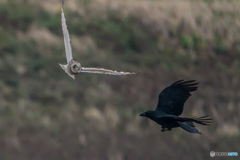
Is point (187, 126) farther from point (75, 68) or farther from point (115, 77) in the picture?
point (115, 77)

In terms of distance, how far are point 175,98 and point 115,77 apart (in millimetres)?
7491

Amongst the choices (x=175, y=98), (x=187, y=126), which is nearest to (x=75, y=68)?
(x=175, y=98)

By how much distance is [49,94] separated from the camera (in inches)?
501

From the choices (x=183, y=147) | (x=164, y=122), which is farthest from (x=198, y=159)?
(x=164, y=122)

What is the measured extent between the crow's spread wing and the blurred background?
471 centimetres

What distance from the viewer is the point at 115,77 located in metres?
13.9

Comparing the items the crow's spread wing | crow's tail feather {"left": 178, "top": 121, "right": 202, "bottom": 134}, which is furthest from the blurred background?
crow's tail feather {"left": 178, "top": 121, "right": 202, "bottom": 134}

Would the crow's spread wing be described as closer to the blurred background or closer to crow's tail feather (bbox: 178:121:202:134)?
crow's tail feather (bbox: 178:121:202:134)

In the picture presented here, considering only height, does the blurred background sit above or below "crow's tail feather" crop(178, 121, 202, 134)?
above

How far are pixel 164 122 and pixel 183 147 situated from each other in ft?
17.9

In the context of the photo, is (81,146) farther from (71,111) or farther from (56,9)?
(56,9)

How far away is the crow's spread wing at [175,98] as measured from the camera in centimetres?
642

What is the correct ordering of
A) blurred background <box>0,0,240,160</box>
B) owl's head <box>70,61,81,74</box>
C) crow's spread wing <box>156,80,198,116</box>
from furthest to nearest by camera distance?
blurred background <box>0,0,240,160</box>
crow's spread wing <box>156,80,198,116</box>
owl's head <box>70,61,81,74</box>

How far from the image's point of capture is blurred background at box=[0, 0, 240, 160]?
37.2 feet
